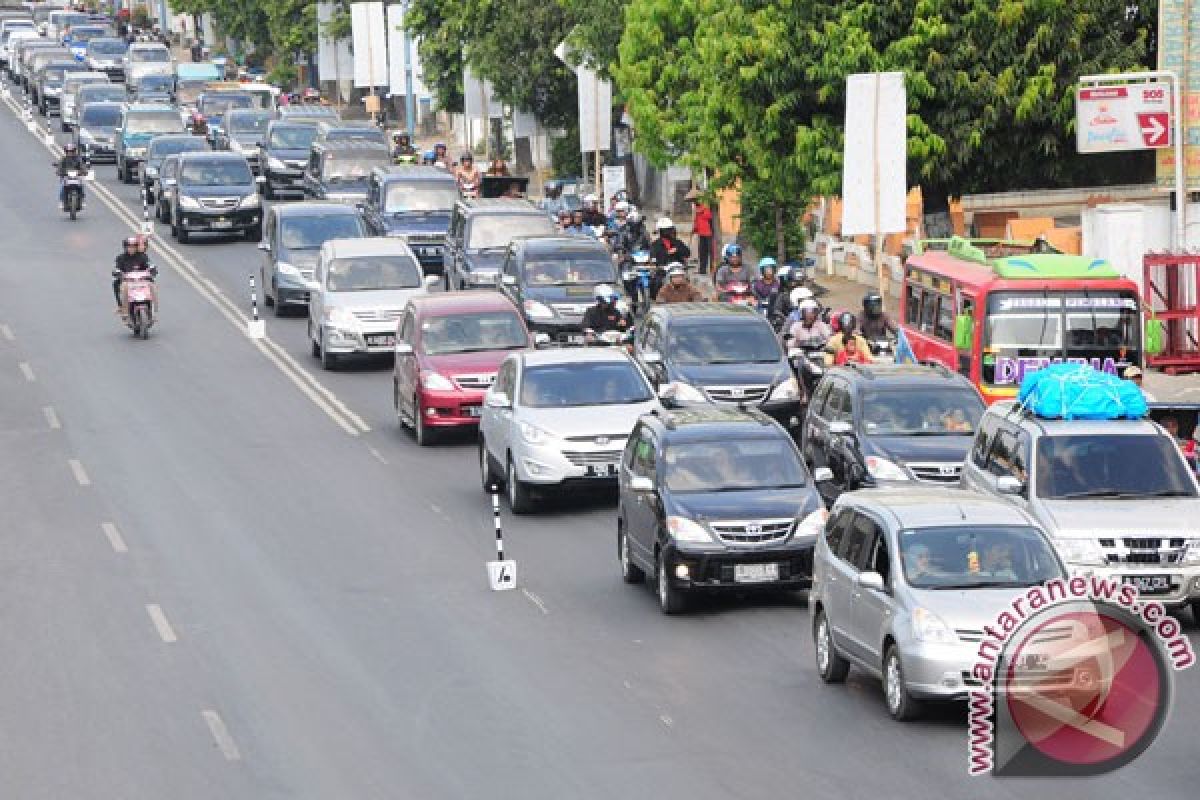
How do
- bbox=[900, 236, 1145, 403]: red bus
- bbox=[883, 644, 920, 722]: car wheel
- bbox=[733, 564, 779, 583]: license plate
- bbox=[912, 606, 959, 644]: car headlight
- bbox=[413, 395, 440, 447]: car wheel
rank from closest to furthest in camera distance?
bbox=[912, 606, 959, 644]: car headlight, bbox=[883, 644, 920, 722]: car wheel, bbox=[733, 564, 779, 583]: license plate, bbox=[900, 236, 1145, 403]: red bus, bbox=[413, 395, 440, 447]: car wheel

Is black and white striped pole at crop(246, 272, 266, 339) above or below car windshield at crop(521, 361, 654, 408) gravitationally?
below

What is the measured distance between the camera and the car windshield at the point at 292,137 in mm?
66062

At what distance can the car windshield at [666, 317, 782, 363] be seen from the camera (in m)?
32.3

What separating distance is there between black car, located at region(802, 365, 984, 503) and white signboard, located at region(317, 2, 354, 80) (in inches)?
2464

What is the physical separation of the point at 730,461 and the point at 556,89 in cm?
4086

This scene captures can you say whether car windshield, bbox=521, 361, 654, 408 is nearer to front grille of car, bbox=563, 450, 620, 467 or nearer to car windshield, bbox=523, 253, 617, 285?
front grille of car, bbox=563, 450, 620, 467

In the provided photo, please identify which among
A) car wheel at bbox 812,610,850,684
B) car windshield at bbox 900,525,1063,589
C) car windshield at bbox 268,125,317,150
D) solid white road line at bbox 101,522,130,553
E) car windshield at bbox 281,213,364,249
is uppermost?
car windshield at bbox 268,125,317,150

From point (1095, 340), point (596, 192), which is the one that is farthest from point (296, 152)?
point (1095, 340)

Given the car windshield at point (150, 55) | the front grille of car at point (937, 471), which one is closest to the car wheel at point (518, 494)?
the front grille of car at point (937, 471)

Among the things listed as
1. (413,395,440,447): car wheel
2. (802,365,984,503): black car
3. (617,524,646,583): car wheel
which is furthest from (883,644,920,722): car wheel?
(413,395,440,447): car wheel

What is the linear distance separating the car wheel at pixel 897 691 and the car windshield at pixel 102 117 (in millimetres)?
61450

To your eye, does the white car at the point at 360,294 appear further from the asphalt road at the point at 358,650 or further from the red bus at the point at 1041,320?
the red bus at the point at 1041,320

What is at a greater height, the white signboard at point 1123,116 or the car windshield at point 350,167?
the white signboard at point 1123,116

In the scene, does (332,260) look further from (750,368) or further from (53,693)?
(53,693)
